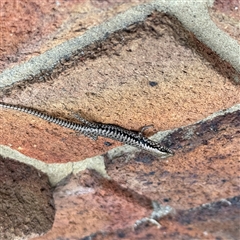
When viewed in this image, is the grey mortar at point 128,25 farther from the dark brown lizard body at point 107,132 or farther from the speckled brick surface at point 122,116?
the dark brown lizard body at point 107,132

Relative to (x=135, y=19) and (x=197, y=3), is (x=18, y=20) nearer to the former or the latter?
(x=135, y=19)

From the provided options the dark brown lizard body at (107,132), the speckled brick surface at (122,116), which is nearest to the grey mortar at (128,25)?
the speckled brick surface at (122,116)

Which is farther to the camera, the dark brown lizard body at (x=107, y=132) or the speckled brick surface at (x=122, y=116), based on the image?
the dark brown lizard body at (x=107, y=132)

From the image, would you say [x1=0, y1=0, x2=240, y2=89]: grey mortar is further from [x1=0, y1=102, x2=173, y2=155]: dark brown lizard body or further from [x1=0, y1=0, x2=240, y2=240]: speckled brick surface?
[x1=0, y1=102, x2=173, y2=155]: dark brown lizard body

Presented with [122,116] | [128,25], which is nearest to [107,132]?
[122,116]

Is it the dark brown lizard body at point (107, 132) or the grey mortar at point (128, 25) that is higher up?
the grey mortar at point (128, 25)

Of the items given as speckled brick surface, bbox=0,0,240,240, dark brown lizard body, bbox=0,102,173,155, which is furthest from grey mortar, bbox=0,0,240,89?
dark brown lizard body, bbox=0,102,173,155

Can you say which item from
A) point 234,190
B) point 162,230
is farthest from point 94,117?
point 162,230

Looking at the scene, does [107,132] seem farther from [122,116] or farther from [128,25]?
[128,25]
